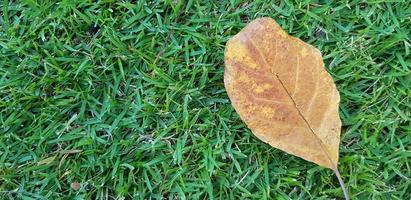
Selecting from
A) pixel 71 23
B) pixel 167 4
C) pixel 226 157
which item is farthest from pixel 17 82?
pixel 226 157

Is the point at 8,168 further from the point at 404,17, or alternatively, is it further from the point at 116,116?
the point at 404,17

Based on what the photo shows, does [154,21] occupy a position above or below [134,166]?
above

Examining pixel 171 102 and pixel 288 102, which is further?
pixel 171 102

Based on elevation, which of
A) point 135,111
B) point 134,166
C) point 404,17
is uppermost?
point 404,17

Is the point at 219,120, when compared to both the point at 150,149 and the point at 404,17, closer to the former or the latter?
the point at 150,149
